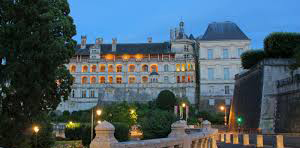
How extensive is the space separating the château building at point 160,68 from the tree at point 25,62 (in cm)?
6315

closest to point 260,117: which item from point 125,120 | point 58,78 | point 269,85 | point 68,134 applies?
point 269,85

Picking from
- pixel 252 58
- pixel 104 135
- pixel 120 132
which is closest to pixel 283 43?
pixel 252 58

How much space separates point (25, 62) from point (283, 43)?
33.0 meters

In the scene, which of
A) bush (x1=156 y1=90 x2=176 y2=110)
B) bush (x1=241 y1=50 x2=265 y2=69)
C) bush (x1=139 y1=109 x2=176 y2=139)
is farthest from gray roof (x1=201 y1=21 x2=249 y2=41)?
bush (x1=139 y1=109 x2=176 y2=139)

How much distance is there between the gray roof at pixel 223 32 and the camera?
8331 centimetres

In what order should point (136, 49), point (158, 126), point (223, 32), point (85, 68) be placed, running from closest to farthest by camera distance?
point (158, 126), point (223, 32), point (85, 68), point (136, 49)

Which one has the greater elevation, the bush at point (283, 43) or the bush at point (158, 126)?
the bush at point (283, 43)

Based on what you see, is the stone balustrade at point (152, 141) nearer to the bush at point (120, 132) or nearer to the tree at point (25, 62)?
the tree at point (25, 62)

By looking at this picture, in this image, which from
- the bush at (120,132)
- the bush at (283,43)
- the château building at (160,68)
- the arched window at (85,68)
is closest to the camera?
the bush at (120,132)

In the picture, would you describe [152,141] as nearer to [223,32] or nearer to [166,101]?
[166,101]

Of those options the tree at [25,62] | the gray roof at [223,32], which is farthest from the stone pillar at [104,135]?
the gray roof at [223,32]

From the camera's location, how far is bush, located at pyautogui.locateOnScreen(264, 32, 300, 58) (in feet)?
142

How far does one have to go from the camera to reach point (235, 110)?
5312 centimetres

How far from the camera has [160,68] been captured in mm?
90812
